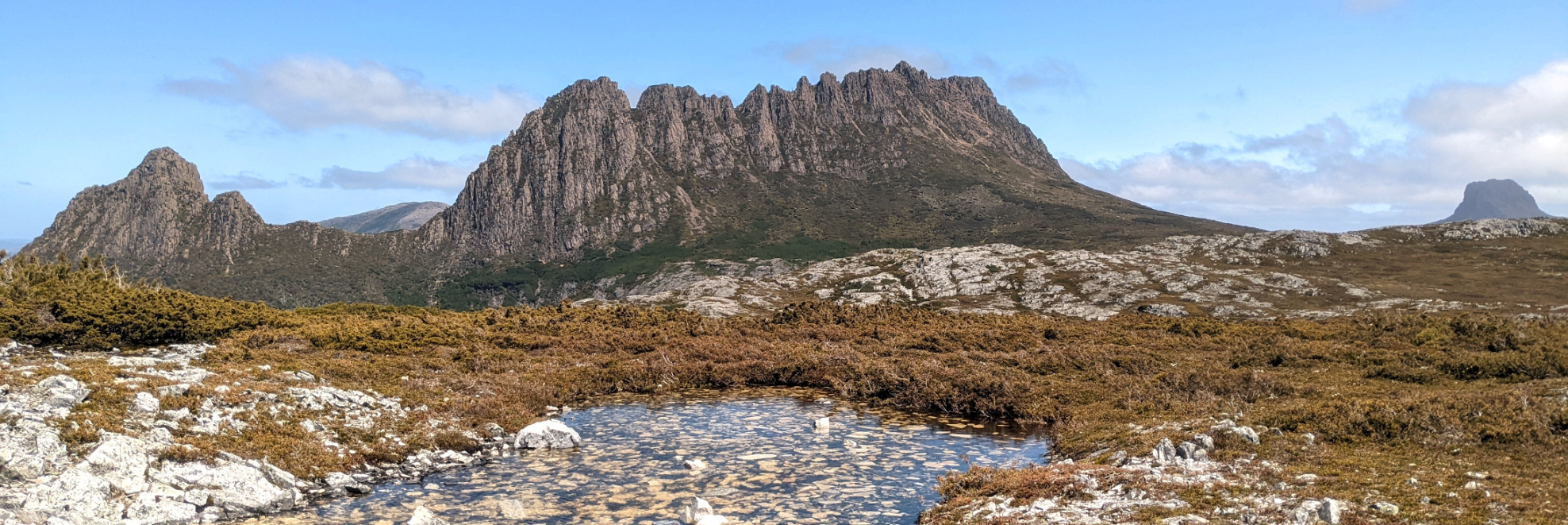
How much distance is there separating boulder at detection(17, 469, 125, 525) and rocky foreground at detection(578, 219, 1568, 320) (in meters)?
62.1

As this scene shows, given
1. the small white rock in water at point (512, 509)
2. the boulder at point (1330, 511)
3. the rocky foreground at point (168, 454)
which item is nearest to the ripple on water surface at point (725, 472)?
the small white rock in water at point (512, 509)

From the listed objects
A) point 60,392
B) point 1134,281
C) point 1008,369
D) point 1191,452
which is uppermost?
point 1134,281

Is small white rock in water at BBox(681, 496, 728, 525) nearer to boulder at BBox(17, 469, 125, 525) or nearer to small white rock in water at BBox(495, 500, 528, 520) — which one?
small white rock in water at BBox(495, 500, 528, 520)

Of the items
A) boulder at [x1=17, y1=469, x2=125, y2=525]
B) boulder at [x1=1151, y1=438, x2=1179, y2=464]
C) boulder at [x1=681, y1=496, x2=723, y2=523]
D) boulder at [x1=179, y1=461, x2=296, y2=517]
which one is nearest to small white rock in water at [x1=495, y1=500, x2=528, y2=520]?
boulder at [x1=681, y1=496, x2=723, y2=523]

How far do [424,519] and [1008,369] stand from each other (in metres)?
24.3

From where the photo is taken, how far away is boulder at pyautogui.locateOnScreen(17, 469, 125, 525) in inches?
514

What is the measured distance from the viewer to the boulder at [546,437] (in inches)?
859

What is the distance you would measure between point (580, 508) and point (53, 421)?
11.2 metres

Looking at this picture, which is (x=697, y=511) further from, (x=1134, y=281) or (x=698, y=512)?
(x=1134, y=281)

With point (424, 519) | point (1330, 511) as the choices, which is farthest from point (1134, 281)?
point (424, 519)

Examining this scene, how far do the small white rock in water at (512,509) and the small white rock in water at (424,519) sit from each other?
3.98ft

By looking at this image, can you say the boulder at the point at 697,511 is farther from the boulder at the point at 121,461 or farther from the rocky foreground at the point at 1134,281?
the rocky foreground at the point at 1134,281

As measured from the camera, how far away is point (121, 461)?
15180 millimetres

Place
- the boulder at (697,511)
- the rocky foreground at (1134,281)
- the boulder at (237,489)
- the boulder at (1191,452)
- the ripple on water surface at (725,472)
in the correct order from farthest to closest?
the rocky foreground at (1134,281) → the boulder at (1191,452) → the ripple on water surface at (725,472) → the boulder at (237,489) → the boulder at (697,511)
